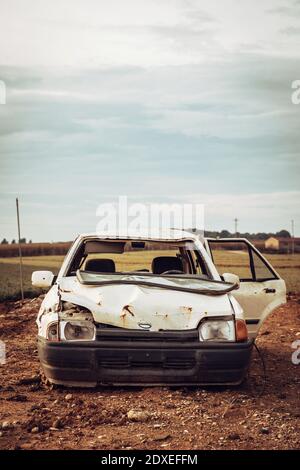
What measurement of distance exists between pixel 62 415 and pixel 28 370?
2.87 meters

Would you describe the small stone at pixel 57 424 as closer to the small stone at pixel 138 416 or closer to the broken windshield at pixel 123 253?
the small stone at pixel 138 416

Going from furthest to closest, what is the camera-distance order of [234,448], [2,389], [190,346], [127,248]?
[127,248]
[2,389]
[190,346]
[234,448]

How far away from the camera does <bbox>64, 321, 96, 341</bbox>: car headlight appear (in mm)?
7039

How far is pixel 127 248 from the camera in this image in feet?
28.4

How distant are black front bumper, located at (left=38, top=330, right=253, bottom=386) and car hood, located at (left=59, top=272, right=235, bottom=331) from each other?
18 centimetres

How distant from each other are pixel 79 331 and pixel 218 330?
4.26 feet

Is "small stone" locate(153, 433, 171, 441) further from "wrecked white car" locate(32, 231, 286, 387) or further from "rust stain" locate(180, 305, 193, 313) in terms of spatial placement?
"rust stain" locate(180, 305, 193, 313)

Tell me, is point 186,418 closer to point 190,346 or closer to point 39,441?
point 190,346

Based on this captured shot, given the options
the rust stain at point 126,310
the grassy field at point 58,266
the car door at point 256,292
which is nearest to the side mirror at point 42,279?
the rust stain at point 126,310

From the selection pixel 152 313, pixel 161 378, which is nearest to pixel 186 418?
pixel 161 378

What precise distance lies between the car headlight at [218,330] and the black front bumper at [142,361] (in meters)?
0.11

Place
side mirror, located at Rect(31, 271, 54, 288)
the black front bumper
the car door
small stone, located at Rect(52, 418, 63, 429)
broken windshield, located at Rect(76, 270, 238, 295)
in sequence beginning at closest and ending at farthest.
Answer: small stone, located at Rect(52, 418, 63, 429) → the black front bumper → broken windshield, located at Rect(76, 270, 238, 295) → side mirror, located at Rect(31, 271, 54, 288) → the car door

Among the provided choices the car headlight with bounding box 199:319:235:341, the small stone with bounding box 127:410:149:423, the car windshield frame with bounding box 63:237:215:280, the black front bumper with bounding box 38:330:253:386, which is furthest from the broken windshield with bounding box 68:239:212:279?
the small stone with bounding box 127:410:149:423

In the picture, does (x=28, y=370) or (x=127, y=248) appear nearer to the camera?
(x=127, y=248)
